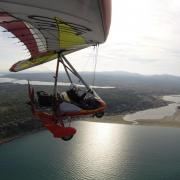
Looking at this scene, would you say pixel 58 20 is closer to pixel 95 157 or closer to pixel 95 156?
pixel 95 157

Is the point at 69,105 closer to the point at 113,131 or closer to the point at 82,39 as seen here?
the point at 82,39

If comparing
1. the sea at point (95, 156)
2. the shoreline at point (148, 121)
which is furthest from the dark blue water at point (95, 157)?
the shoreline at point (148, 121)

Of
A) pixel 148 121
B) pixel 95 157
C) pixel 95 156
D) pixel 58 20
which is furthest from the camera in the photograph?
pixel 148 121

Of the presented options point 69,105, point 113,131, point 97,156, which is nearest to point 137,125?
point 113,131

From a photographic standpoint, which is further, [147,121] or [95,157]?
[147,121]

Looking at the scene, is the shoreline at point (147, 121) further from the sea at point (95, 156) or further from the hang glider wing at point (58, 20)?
the hang glider wing at point (58, 20)

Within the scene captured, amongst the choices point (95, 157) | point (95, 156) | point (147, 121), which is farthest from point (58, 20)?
point (147, 121)
